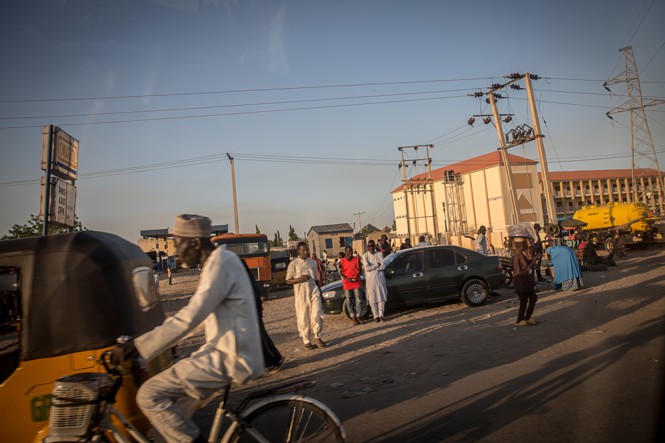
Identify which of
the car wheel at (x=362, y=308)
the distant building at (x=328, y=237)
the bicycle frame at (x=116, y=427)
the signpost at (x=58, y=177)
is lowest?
the car wheel at (x=362, y=308)

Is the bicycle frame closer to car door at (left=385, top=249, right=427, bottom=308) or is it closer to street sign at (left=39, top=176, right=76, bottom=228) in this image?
street sign at (left=39, top=176, right=76, bottom=228)

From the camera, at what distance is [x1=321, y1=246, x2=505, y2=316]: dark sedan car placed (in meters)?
11.4

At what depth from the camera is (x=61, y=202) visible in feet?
28.7

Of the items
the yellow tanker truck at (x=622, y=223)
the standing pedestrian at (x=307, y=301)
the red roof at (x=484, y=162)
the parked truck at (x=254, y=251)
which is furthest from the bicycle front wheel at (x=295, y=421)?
the red roof at (x=484, y=162)

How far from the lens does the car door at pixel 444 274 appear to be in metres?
11.5

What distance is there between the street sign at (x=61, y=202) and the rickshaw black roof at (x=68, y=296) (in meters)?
5.34

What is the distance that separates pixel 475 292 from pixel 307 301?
5266mm

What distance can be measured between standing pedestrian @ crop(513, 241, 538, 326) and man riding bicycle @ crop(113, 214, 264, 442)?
273 inches

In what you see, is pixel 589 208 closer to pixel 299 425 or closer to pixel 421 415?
pixel 421 415

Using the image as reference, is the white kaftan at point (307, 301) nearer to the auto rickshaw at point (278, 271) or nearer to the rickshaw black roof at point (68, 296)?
the rickshaw black roof at point (68, 296)

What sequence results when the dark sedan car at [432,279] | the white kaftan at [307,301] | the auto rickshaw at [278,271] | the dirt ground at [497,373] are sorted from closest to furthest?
the dirt ground at [497,373] → the white kaftan at [307,301] → the dark sedan car at [432,279] → the auto rickshaw at [278,271]

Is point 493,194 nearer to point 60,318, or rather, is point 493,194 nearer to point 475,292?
point 475,292

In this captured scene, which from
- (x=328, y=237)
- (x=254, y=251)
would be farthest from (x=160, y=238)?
(x=328, y=237)

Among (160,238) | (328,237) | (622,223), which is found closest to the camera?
(622,223)
